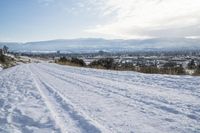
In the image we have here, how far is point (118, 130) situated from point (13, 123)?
2473 mm

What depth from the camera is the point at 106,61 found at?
160ft

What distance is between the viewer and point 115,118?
22.6 feet

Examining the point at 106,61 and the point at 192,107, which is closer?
the point at 192,107

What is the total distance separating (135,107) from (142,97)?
1711mm

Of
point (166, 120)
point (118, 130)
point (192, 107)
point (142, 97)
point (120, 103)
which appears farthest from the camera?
point (142, 97)

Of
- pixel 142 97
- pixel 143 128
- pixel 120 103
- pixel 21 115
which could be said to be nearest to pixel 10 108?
pixel 21 115

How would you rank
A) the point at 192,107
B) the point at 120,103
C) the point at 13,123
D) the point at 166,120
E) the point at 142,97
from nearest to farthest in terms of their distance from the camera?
the point at 166,120 → the point at 13,123 → the point at 192,107 → the point at 120,103 → the point at 142,97

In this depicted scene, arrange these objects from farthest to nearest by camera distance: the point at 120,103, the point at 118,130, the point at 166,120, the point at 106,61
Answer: the point at 106,61, the point at 120,103, the point at 166,120, the point at 118,130

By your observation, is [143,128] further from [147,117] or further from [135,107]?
[135,107]

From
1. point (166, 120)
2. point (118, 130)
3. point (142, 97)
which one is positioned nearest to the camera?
point (118, 130)

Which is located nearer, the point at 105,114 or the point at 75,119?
the point at 75,119

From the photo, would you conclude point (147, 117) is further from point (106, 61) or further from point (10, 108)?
point (106, 61)

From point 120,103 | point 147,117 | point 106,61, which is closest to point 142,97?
point 120,103

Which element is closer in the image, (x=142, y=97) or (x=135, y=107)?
(x=135, y=107)
